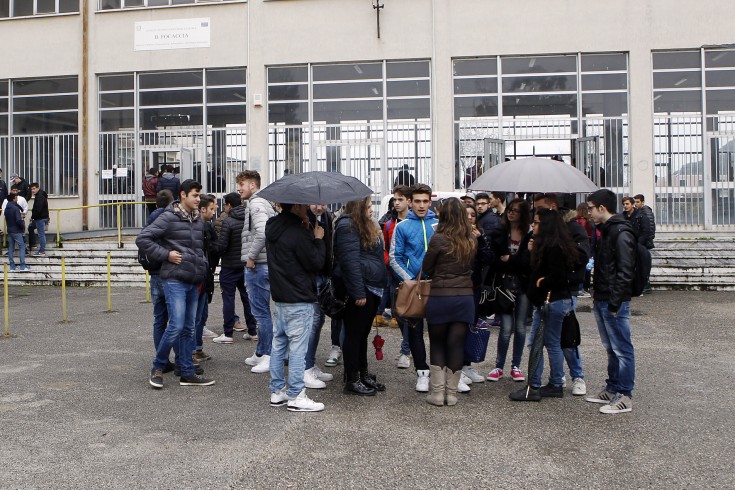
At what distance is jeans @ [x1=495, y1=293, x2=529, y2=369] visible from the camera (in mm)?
7203

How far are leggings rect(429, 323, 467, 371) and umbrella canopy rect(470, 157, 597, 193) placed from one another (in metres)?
1.35

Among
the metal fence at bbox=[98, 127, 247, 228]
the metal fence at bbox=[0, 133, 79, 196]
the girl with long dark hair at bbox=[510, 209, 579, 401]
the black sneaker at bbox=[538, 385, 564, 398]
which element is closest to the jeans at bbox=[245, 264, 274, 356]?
the girl with long dark hair at bbox=[510, 209, 579, 401]

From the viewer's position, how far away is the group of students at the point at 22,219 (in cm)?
1666

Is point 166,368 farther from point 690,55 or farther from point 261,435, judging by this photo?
point 690,55

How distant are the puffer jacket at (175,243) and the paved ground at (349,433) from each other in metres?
1.14

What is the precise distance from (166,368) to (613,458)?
15.2 ft

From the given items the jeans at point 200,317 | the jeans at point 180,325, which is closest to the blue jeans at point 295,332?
the jeans at point 180,325

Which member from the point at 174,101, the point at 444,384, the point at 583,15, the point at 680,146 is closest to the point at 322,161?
the point at 174,101

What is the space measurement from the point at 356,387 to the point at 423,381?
2.15 ft

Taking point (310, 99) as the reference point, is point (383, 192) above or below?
below

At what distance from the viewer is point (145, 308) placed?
12.8 meters

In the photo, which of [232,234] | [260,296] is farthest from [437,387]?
[232,234]

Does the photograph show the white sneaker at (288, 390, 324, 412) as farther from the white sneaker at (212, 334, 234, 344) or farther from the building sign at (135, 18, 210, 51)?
the building sign at (135, 18, 210, 51)

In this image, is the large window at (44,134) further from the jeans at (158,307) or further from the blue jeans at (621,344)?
the blue jeans at (621,344)
